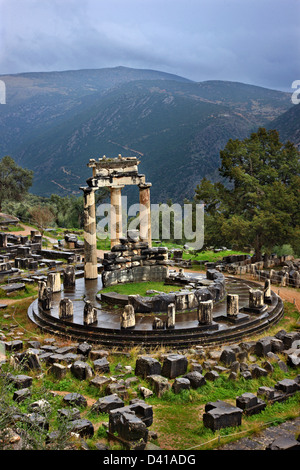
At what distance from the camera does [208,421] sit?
10.5 m

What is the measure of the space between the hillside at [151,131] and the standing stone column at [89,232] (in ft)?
178

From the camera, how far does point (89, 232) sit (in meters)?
24.2

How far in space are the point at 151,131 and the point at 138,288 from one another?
3448 inches

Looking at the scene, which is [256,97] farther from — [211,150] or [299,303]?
[299,303]

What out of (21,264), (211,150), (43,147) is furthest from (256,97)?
(21,264)

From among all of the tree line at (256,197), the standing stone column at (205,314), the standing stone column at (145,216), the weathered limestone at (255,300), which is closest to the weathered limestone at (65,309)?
the standing stone column at (205,314)

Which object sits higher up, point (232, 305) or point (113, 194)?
point (113, 194)

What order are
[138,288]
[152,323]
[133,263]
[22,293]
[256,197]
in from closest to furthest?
[152,323] < [138,288] < [133,263] < [22,293] < [256,197]

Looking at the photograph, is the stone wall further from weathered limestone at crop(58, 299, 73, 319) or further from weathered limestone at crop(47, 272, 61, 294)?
weathered limestone at crop(58, 299, 73, 319)

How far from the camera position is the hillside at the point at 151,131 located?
291 feet

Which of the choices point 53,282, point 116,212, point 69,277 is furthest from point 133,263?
point 116,212

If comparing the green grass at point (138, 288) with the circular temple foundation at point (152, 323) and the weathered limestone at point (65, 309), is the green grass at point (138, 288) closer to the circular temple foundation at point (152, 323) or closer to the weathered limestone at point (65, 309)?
the circular temple foundation at point (152, 323)

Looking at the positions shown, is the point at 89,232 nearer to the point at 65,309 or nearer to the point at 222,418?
the point at 65,309

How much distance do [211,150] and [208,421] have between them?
3233 inches
